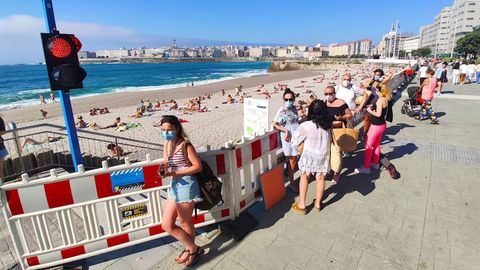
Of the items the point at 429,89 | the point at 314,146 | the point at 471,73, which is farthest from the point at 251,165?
the point at 471,73

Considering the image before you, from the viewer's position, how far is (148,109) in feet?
65.4

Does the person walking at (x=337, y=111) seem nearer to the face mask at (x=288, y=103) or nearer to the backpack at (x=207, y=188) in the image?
the face mask at (x=288, y=103)

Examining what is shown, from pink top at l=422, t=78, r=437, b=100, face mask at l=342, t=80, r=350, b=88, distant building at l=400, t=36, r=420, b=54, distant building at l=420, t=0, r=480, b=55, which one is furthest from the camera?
distant building at l=400, t=36, r=420, b=54

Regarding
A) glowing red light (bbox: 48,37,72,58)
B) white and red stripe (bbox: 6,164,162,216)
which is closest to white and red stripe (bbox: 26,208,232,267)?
white and red stripe (bbox: 6,164,162,216)

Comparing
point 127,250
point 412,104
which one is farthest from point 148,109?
point 127,250

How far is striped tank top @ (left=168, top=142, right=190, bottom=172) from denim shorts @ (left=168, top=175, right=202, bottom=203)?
116mm

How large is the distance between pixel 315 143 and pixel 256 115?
1.96 meters

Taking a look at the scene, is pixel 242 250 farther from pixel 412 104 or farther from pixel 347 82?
pixel 412 104

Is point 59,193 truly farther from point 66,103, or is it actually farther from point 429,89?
point 429,89

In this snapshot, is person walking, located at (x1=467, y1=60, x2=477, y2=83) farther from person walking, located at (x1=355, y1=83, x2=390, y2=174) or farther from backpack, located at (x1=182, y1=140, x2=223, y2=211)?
backpack, located at (x1=182, y1=140, x2=223, y2=211)

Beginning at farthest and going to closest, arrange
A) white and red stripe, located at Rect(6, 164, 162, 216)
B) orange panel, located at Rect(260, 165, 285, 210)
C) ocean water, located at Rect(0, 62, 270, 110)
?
ocean water, located at Rect(0, 62, 270, 110) → orange panel, located at Rect(260, 165, 285, 210) → white and red stripe, located at Rect(6, 164, 162, 216)

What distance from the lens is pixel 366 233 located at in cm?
353

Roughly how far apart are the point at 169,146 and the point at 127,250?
1.52 meters

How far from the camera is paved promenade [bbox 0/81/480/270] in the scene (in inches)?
122
